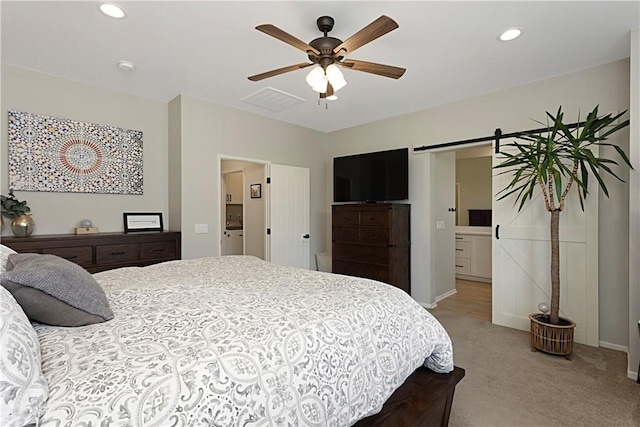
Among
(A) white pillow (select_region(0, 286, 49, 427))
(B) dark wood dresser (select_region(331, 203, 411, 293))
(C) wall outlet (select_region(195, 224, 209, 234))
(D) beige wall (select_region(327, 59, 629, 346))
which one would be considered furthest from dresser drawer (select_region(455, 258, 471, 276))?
(A) white pillow (select_region(0, 286, 49, 427))

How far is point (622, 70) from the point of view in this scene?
2832 millimetres

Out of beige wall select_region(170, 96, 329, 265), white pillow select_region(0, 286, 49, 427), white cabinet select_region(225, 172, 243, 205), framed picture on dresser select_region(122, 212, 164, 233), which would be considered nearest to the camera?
white pillow select_region(0, 286, 49, 427)

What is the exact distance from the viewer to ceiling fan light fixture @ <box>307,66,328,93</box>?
224 cm

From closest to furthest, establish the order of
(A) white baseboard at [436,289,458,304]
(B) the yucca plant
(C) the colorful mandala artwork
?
(B) the yucca plant
(C) the colorful mandala artwork
(A) white baseboard at [436,289,458,304]

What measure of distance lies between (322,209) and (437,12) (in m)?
3.64

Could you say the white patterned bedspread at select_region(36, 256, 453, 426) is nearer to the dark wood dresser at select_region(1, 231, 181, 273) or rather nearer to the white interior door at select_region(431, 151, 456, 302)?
the dark wood dresser at select_region(1, 231, 181, 273)

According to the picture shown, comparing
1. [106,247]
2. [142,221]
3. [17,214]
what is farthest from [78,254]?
[142,221]

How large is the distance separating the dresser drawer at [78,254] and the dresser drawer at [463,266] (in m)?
5.61

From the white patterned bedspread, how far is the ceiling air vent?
2632 mm

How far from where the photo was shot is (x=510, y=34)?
2408mm

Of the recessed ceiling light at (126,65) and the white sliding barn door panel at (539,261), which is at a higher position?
the recessed ceiling light at (126,65)

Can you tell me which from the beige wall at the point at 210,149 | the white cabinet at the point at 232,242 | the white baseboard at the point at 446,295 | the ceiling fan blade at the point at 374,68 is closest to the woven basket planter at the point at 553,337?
the white baseboard at the point at 446,295

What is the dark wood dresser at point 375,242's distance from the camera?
4.01 metres

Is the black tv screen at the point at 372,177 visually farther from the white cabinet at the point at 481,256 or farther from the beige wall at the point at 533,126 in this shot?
the white cabinet at the point at 481,256
